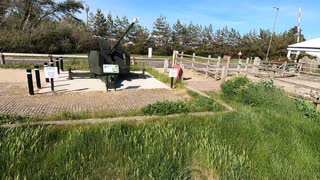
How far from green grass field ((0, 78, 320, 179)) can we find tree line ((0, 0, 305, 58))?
26.5 ft

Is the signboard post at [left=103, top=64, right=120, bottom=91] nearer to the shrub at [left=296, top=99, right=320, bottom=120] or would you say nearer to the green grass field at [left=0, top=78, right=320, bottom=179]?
the green grass field at [left=0, top=78, right=320, bottom=179]

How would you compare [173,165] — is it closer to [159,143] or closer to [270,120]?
[159,143]

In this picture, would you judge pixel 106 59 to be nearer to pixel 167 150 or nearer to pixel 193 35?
pixel 167 150

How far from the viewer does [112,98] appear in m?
7.68

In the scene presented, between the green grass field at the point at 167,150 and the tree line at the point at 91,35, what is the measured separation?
809 cm

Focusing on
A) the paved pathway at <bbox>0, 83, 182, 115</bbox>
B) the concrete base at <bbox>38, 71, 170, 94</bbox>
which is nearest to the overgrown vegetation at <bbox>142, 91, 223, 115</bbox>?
the paved pathway at <bbox>0, 83, 182, 115</bbox>

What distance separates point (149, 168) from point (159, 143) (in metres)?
0.67

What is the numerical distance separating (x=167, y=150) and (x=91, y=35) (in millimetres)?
32078

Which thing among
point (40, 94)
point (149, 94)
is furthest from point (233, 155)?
point (40, 94)

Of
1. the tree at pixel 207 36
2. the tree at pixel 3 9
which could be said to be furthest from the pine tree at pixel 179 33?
the tree at pixel 3 9

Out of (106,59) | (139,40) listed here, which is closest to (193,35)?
(139,40)

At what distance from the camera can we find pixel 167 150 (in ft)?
11.5

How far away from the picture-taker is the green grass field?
3.00 m

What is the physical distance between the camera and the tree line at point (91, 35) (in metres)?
26.7
